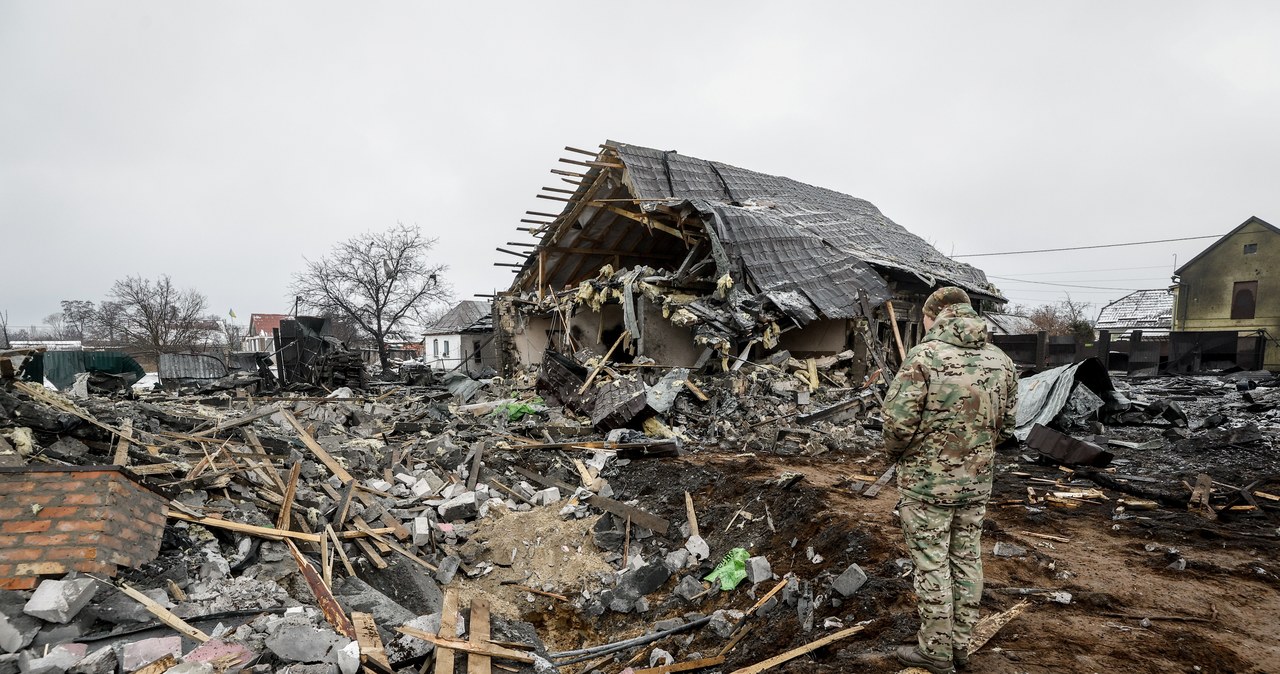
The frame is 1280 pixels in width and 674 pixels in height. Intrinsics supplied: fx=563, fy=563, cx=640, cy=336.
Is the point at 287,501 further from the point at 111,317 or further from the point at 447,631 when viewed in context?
the point at 111,317

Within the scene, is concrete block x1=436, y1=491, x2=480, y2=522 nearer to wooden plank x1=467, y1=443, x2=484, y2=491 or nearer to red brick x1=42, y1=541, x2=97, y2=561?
wooden plank x1=467, y1=443, x2=484, y2=491

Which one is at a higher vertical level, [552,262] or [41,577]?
[552,262]

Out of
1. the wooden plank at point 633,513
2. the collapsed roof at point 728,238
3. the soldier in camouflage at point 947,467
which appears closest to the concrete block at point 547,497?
the wooden plank at point 633,513

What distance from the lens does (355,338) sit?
36.4 m

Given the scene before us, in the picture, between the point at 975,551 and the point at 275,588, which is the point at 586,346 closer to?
the point at 275,588

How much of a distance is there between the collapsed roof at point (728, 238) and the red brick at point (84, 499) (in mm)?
10096

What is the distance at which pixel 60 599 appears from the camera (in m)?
2.93

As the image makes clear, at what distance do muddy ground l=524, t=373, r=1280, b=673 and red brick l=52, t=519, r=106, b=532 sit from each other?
293 cm

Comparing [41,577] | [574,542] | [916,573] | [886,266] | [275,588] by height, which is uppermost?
[886,266]

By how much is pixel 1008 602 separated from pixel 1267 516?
3661mm

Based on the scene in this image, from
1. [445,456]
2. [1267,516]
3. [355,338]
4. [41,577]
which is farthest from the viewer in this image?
[355,338]

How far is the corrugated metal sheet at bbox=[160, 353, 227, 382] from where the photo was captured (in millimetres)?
18875

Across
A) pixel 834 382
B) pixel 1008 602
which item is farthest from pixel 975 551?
pixel 834 382

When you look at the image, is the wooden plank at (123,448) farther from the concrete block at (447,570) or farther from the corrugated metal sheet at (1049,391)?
the corrugated metal sheet at (1049,391)
